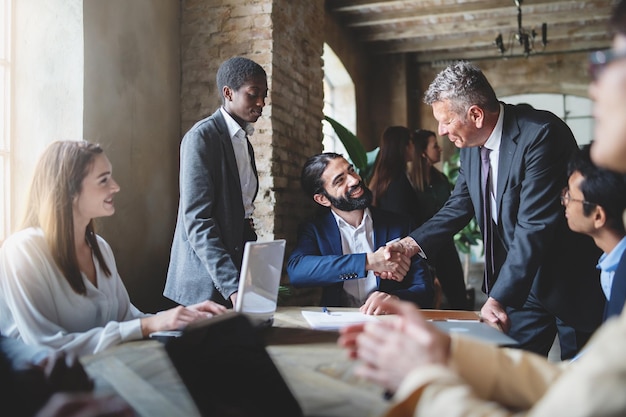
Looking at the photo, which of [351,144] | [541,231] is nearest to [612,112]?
[541,231]

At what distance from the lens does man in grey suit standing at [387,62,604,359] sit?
94.6 inches

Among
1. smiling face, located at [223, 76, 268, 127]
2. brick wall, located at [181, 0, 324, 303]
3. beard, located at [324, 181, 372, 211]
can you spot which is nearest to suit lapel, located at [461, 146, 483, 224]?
beard, located at [324, 181, 372, 211]

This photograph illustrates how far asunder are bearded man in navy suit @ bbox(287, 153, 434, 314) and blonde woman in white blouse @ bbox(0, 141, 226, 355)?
1.08m

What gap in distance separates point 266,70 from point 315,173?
78 centimetres

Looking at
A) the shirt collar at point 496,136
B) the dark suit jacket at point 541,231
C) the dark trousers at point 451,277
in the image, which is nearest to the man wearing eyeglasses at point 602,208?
the dark suit jacket at point 541,231

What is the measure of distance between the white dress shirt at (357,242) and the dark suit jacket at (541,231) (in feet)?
2.61

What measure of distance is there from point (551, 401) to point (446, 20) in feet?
24.5

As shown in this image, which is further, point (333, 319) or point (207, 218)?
point (207, 218)

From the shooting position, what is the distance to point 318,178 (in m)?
3.46

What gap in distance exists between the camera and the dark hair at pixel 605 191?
6.43 ft

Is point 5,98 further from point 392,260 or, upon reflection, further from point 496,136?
point 496,136

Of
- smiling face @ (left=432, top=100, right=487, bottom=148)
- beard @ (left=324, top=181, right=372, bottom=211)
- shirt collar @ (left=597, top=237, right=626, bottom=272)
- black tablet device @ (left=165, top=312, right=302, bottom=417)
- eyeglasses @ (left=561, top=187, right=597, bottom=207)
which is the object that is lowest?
black tablet device @ (left=165, top=312, right=302, bottom=417)

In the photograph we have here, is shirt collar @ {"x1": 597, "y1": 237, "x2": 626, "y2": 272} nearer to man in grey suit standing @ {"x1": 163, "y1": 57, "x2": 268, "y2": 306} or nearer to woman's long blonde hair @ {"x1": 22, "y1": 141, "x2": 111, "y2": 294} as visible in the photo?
man in grey suit standing @ {"x1": 163, "y1": 57, "x2": 268, "y2": 306}

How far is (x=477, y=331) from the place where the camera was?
1912 millimetres
